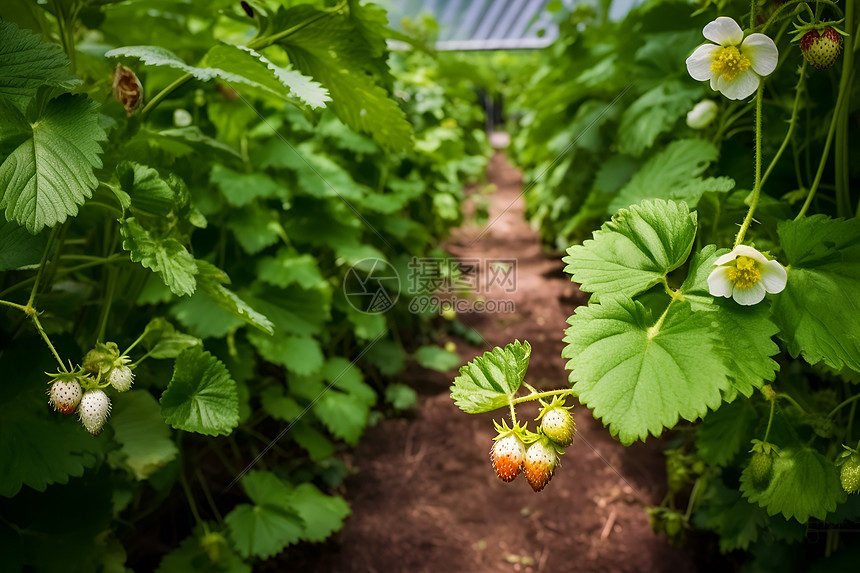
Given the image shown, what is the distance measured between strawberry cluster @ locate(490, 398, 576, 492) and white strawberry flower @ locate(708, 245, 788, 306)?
0.25 meters

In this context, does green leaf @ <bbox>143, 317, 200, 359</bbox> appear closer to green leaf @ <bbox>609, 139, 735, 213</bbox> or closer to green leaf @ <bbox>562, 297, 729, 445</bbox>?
green leaf @ <bbox>562, 297, 729, 445</bbox>

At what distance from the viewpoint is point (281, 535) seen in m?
1.31

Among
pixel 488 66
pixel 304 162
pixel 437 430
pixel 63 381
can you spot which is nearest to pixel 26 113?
pixel 63 381

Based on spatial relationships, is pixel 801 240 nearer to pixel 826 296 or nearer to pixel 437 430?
pixel 826 296

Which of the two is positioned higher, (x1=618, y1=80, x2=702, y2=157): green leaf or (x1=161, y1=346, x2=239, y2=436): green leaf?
(x1=618, y1=80, x2=702, y2=157): green leaf

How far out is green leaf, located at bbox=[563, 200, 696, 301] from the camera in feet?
2.60

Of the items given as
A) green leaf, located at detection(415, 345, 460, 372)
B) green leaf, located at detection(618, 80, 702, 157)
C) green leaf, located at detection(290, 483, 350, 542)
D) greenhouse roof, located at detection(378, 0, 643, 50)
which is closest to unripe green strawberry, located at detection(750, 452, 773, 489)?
green leaf, located at detection(618, 80, 702, 157)

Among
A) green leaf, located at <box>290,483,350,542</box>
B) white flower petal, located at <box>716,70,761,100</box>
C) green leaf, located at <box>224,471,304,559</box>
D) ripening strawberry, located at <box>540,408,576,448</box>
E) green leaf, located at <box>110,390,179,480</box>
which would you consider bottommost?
green leaf, located at <box>290,483,350,542</box>

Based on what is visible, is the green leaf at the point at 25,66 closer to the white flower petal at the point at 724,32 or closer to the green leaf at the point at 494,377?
the green leaf at the point at 494,377

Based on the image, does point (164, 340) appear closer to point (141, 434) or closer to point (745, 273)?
point (141, 434)

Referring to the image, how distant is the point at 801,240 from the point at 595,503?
1041mm

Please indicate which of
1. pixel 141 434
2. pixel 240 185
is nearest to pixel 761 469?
pixel 141 434

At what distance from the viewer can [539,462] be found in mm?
722

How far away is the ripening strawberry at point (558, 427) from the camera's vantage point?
723 millimetres
